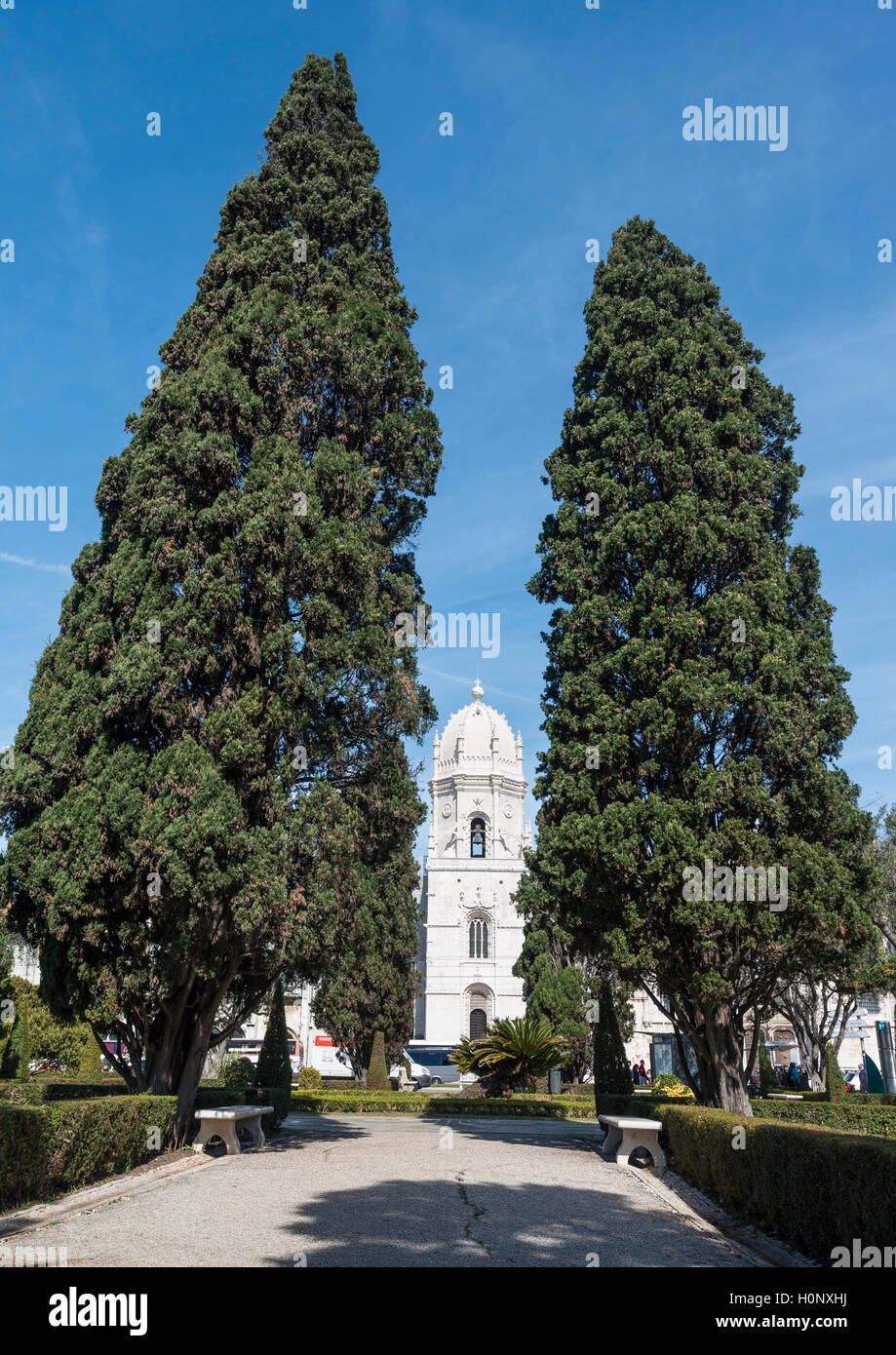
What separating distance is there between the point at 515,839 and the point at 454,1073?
649 inches

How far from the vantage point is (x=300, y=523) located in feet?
41.1

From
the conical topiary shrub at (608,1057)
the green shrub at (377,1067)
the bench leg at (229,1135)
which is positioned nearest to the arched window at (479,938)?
the green shrub at (377,1067)

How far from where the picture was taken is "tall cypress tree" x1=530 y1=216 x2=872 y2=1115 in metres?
12.4

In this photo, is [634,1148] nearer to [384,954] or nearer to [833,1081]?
[833,1081]

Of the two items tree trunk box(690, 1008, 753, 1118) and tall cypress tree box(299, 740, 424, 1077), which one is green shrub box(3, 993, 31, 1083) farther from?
tree trunk box(690, 1008, 753, 1118)

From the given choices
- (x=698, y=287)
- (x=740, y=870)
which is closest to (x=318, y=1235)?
(x=740, y=870)

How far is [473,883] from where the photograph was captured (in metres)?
56.6

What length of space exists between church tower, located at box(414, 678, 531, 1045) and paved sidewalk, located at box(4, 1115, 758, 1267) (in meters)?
44.1

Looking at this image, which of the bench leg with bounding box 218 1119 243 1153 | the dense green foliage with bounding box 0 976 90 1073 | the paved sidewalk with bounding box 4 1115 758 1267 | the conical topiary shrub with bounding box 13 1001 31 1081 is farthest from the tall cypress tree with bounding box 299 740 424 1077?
the conical topiary shrub with bounding box 13 1001 31 1081

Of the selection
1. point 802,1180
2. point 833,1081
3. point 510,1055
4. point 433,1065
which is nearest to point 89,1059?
point 510,1055

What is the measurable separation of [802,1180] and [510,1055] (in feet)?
48.8

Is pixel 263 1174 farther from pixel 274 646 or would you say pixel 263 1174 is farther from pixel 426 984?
pixel 426 984

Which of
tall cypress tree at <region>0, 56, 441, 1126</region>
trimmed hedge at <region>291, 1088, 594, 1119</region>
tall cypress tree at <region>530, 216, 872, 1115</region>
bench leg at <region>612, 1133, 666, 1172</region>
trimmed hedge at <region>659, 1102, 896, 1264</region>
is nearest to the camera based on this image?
trimmed hedge at <region>659, 1102, 896, 1264</region>

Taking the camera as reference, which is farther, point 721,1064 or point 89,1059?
point 89,1059
